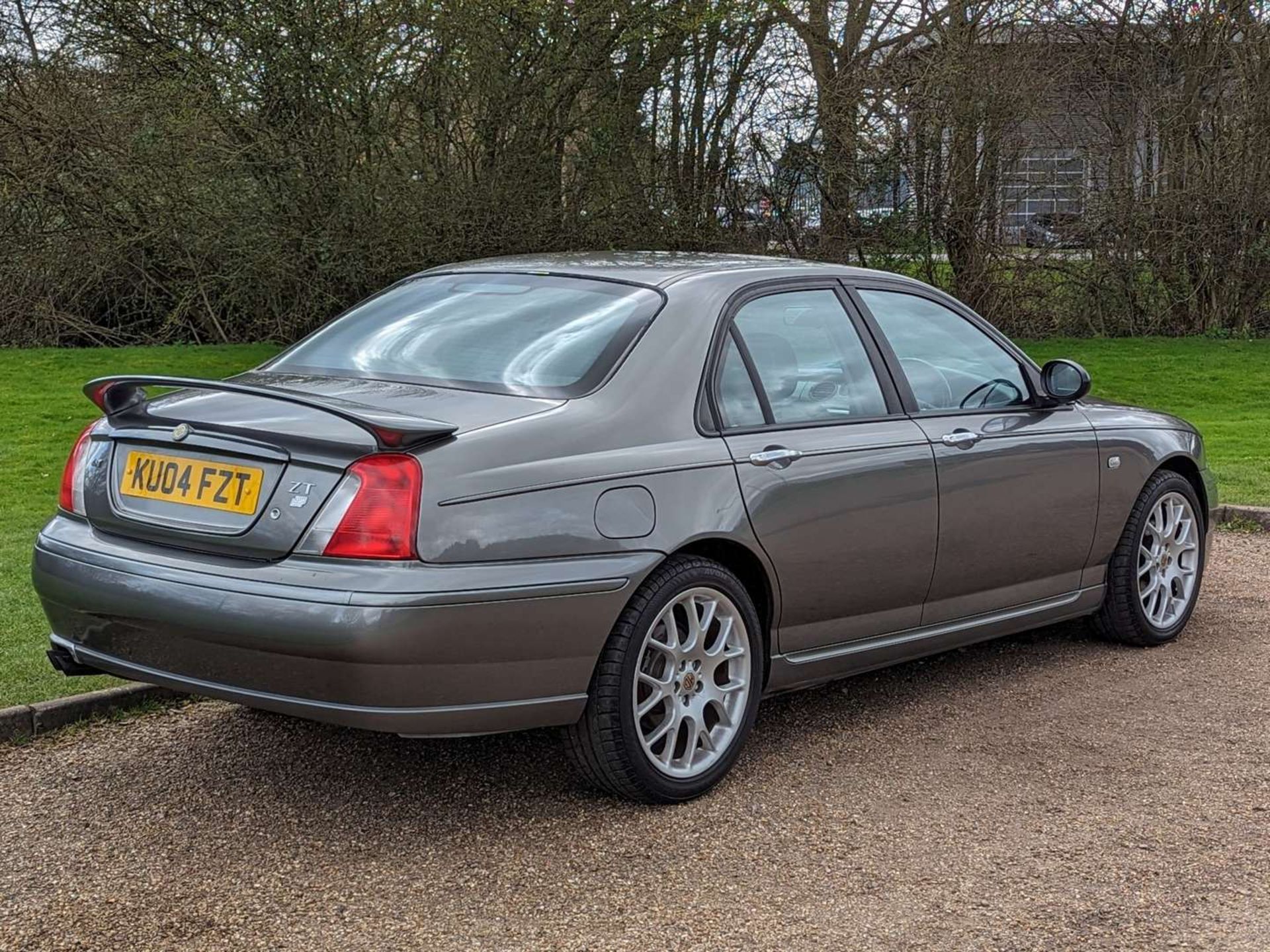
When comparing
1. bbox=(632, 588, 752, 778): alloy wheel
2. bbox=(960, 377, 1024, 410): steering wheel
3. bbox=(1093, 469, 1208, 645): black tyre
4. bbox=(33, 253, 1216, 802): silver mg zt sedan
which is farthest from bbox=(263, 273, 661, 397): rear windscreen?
bbox=(1093, 469, 1208, 645): black tyre

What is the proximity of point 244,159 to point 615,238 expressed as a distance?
4.10 m

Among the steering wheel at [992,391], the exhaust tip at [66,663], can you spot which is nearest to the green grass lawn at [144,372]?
the exhaust tip at [66,663]

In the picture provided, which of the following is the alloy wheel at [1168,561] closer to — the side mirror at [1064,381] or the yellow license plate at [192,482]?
the side mirror at [1064,381]

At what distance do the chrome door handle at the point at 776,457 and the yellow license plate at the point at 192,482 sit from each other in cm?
145

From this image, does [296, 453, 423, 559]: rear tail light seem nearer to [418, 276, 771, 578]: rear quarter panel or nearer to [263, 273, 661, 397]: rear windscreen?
[418, 276, 771, 578]: rear quarter panel

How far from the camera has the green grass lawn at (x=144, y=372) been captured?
620 centimetres

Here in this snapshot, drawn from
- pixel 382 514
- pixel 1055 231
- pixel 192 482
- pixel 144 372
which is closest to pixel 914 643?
pixel 382 514

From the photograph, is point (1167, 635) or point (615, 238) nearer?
point (1167, 635)

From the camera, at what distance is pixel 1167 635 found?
647 cm

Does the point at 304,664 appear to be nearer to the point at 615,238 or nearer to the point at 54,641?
the point at 54,641

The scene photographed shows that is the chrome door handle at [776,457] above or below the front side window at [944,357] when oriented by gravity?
below

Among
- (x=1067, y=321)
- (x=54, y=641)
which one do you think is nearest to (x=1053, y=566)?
(x=54, y=641)

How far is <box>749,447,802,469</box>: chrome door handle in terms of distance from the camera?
4.66 metres

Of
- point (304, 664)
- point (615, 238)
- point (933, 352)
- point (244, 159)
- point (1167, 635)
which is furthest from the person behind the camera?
point (615, 238)
